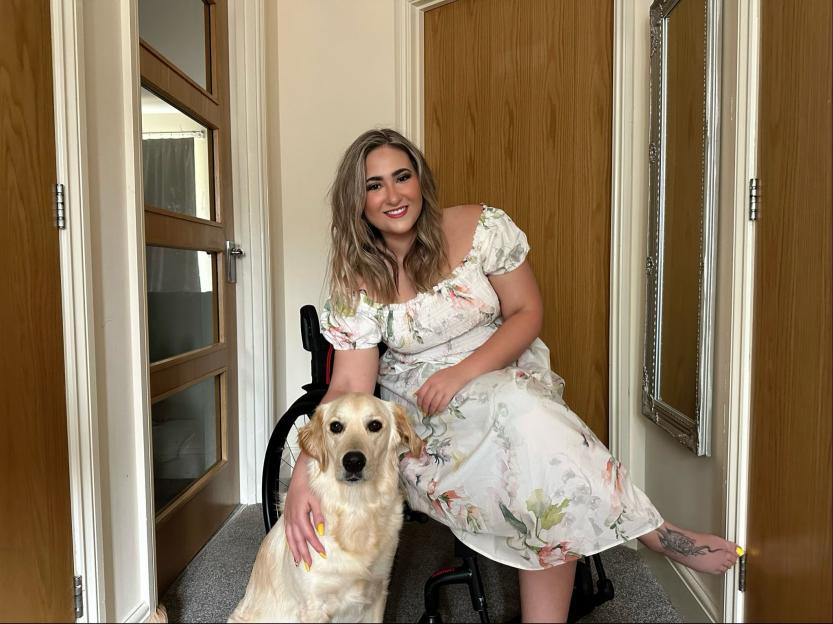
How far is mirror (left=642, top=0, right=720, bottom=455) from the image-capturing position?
1412 millimetres

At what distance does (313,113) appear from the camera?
264 centimetres

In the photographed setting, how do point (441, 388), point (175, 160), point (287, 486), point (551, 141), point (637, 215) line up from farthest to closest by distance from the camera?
1. point (551, 141)
2. point (175, 160)
3. point (637, 215)
4. point (287, 486)
5. point (441, 388)

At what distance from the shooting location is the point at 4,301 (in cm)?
120

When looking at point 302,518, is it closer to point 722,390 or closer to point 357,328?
point 357,328

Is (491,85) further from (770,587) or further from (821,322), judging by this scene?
(770,587)

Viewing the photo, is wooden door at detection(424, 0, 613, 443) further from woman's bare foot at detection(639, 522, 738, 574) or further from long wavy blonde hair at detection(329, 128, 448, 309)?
woman's bare foot at detection(639, 522, 738, 574)

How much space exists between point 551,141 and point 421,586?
5.18ft

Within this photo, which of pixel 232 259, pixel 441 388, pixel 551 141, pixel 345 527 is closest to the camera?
pixel 345 527

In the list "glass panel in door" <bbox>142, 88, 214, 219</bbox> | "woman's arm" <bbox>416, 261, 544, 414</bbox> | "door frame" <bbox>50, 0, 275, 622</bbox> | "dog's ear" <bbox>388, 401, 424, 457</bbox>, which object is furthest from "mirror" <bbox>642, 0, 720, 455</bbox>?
"glass panel in door" <bbox>142, 88, 214, 219</bbox>

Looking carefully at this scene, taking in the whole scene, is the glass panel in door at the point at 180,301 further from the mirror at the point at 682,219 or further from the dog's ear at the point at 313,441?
the mirror at the point at 682,219

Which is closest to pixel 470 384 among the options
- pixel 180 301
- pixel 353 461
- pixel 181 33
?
pixel 353 461

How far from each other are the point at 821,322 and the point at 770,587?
0.49m

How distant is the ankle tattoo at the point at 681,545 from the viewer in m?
1.12

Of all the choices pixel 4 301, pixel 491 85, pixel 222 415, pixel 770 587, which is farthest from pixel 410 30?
pixel 770 587
